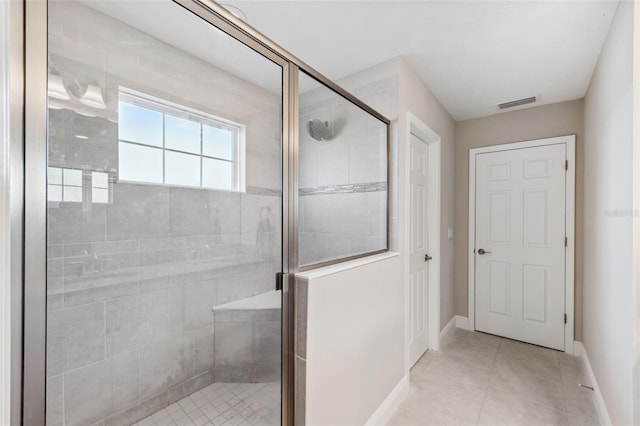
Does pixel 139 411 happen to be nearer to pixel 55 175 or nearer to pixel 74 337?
pixel 74 337

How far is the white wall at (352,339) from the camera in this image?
51.6 inches

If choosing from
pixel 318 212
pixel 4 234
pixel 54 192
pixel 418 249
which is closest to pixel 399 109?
pixel 318 212

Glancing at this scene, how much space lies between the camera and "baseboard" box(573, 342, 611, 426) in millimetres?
1769

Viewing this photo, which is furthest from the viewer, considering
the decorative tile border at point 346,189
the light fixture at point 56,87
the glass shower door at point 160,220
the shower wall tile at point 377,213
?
the shower wall tile at point 377,213

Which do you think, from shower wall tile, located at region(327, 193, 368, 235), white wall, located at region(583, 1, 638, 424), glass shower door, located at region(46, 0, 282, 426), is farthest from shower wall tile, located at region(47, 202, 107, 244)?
white wall, located at region(583, 1, 638, 424)

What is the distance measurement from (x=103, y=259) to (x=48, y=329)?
0.26 m

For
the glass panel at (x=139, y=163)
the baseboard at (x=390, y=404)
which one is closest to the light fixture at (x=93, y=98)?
the glass panel at (x=139, y=163)

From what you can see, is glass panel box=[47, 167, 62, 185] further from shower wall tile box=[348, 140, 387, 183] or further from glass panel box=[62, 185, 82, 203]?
shower wall tile box=[348, 140, 387, 183]

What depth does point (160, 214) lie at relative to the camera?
1032mm

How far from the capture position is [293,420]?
1.29 m

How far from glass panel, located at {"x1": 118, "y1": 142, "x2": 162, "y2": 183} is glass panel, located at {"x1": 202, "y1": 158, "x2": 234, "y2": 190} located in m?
0.16

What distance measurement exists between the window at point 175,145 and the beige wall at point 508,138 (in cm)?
299

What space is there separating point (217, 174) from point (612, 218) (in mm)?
2216

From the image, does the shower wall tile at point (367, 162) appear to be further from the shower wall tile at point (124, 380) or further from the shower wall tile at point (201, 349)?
the shower wall tile at point (124, 380)
